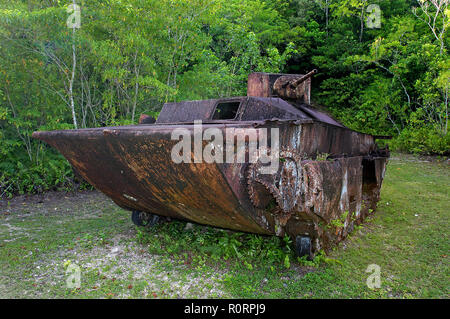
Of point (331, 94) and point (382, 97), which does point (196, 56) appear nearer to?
point (382, 97)

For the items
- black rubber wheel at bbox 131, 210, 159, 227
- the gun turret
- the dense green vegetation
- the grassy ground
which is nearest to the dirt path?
the grassy ground

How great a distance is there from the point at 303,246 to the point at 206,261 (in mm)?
1071

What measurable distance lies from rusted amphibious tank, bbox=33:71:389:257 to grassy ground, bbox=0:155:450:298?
0.37 metres

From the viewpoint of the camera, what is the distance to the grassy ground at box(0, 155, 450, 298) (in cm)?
328

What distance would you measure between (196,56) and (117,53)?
2.33 meters

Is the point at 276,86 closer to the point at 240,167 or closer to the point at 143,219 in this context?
the point at 240,167

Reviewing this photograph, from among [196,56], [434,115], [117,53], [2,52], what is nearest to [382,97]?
[434,115]

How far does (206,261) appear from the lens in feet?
12.8

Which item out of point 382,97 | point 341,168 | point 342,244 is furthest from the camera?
point 382,97

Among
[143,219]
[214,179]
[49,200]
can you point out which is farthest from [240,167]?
[49,200]

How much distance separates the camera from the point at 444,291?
3305 mm

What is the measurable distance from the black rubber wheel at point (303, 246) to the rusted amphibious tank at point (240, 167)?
0.01 meters

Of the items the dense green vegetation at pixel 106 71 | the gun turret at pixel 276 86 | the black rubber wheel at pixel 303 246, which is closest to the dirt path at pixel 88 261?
the black rubber wheel at pixel 303 246

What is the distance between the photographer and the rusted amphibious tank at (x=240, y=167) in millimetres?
A: 2877
